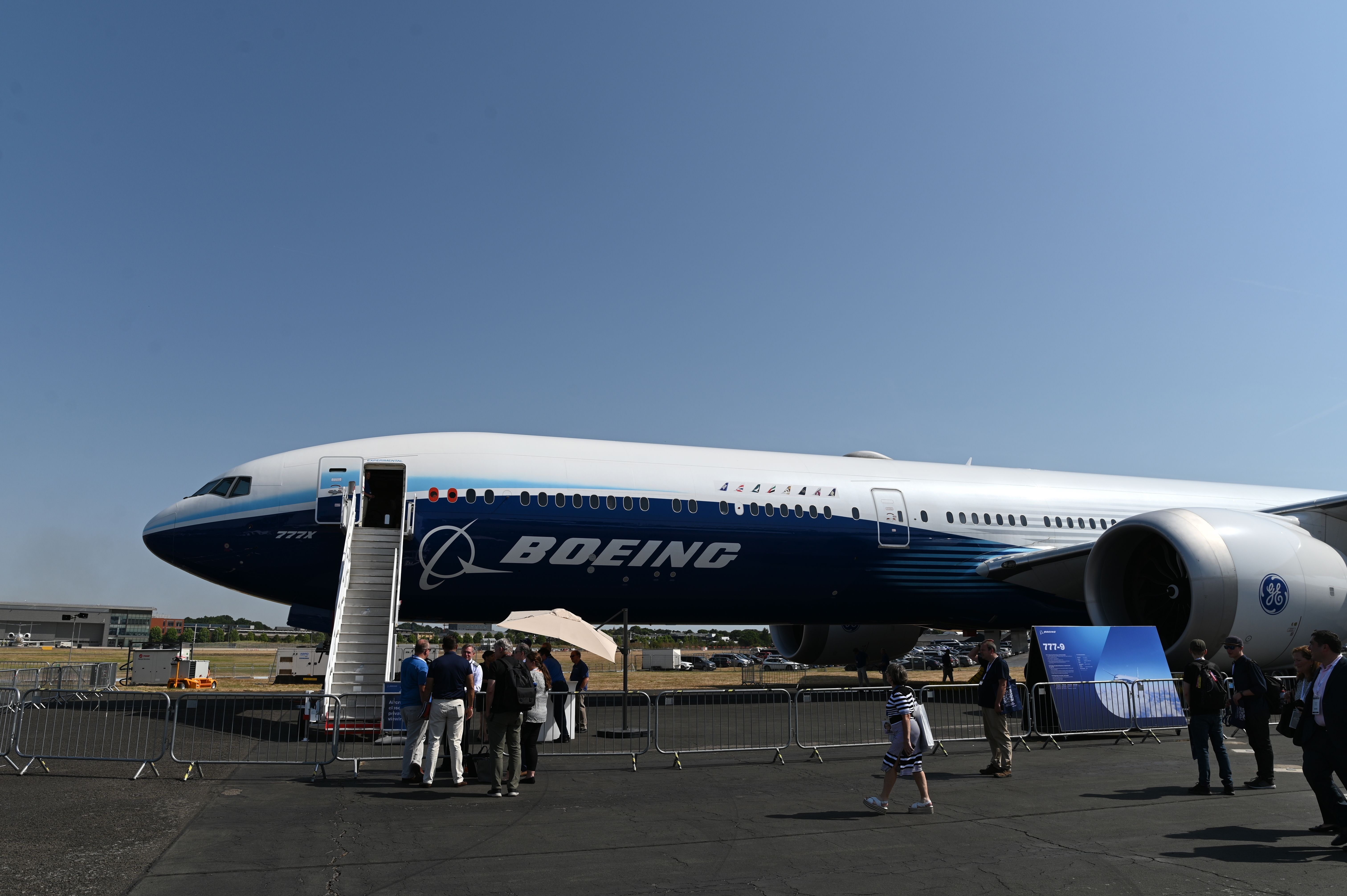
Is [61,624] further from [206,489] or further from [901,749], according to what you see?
[901,749]

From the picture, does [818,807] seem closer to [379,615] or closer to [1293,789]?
[1293,789]

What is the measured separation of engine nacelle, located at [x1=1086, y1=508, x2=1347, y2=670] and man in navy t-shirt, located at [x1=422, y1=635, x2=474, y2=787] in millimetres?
12612

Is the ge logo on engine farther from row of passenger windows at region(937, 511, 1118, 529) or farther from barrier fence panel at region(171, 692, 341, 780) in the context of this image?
barrier fence panel at region(171, 692, 341, 780)

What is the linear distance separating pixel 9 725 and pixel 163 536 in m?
3.41

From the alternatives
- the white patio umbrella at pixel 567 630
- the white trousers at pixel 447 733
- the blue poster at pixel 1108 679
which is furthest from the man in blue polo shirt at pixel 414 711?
the blue poster at pixel 1108 679

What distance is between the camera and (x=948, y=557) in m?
19.1

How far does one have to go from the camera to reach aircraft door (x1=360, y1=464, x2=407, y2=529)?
15.6 metres

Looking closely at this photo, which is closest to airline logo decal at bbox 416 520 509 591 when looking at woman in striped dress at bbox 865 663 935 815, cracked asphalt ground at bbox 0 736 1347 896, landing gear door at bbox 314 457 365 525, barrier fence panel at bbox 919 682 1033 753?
landing gear door at bbox 314 457 365 525

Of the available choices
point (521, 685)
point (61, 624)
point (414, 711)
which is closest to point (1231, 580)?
point (521, 685)

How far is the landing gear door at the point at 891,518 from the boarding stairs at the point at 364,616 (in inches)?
368

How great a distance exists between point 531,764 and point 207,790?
315 centimetres

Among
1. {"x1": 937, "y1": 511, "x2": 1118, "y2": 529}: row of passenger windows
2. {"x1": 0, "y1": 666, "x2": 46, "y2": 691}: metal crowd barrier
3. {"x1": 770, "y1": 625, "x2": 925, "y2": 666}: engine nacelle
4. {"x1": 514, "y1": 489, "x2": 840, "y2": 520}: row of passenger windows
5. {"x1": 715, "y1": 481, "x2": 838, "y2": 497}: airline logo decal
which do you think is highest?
{"x1": 715, "y1": 481, "x2": 838, "y2": 497}: airline logo decal

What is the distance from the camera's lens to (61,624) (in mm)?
98125

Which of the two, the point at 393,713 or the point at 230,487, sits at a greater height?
the point at 230,487
